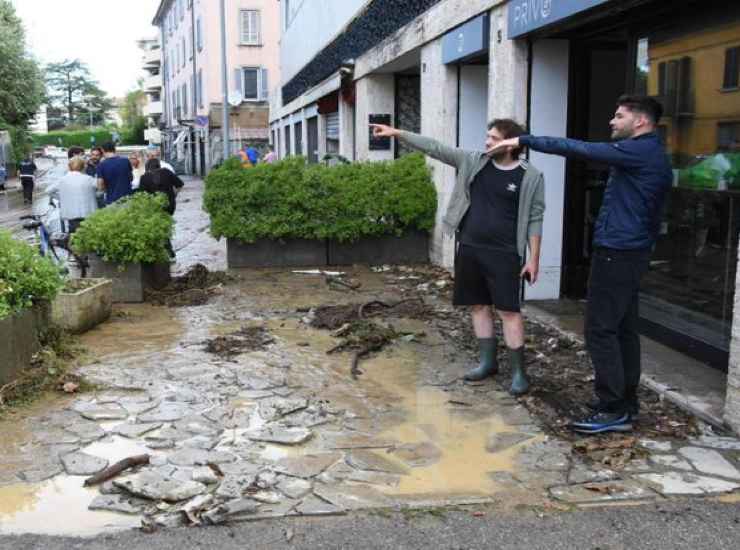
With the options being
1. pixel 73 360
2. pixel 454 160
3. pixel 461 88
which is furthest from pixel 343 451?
pixel 461 88

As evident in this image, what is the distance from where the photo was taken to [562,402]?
5.44 metres

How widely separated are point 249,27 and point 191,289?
40.4 metres

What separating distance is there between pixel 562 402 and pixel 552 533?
1839 mm

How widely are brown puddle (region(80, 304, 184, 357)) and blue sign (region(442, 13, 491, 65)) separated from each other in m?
4.33

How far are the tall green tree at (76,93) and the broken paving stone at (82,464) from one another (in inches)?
4933

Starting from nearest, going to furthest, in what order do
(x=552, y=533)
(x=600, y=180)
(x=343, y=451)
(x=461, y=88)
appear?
1. (x=552, y=533)
2. (x=343, y=451)
3. (x=600, y=180)
4. (x=461, y=88)

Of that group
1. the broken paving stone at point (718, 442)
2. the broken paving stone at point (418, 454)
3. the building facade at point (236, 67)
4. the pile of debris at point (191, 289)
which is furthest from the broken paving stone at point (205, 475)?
the building facade at point (236, 67)

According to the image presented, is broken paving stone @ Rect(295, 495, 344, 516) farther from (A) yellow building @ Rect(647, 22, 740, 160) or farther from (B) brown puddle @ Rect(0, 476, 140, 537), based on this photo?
(A) yellow building @ Rect(647, 22, 740, 160)

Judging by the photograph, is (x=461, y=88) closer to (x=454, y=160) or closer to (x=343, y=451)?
(x=454, y=160)

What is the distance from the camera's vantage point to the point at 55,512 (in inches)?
153

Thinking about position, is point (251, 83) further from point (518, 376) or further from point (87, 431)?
point (87, 431)

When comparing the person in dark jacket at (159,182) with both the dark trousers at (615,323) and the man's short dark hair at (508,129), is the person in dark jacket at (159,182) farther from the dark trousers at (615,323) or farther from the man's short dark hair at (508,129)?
the dark trousers at (615,323)

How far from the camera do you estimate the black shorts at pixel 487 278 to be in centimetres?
553

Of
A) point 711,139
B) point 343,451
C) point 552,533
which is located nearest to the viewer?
point 552,533
